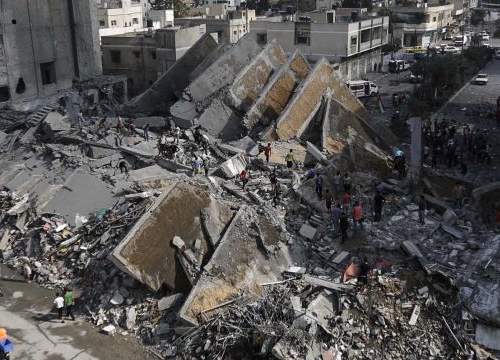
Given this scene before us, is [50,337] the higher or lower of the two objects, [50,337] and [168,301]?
the lower

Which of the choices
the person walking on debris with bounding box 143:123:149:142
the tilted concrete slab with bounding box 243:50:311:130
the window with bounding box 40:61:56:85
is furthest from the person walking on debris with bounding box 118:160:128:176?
the window with bounding box 40:61:56:85

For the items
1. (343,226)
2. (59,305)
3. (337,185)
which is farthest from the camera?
(337,185)

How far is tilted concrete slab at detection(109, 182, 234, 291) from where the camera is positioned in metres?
12.6

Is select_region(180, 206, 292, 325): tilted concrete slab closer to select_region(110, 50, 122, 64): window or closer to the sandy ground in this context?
the sandy ground

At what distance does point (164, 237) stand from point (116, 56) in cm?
2448

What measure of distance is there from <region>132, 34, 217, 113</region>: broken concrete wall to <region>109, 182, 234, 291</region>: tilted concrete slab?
40.0 ft

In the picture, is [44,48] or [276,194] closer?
[276,194]

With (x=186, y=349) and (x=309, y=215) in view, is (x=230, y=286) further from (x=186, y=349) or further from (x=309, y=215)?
(x=309, y=215)

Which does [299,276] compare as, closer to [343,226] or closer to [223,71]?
[343,226]

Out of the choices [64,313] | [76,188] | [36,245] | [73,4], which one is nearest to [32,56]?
[73,4]

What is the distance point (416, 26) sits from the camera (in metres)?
58.2

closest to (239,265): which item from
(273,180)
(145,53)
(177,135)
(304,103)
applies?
(273,180)

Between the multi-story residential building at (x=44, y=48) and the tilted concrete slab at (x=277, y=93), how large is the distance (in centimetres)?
1174

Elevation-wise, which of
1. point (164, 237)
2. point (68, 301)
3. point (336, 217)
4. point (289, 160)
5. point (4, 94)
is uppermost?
point (4, 94)
